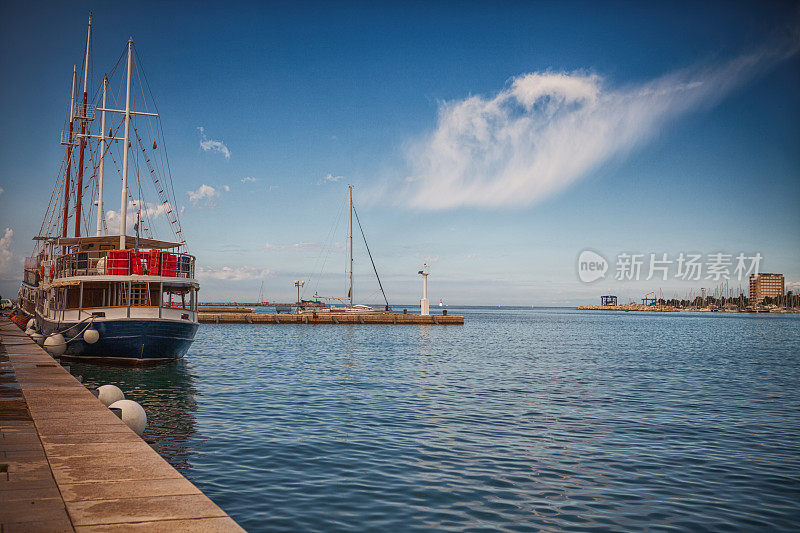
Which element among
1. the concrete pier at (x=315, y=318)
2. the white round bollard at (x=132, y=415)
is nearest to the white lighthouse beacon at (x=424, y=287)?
the concrete pier at (x=315, y=318)

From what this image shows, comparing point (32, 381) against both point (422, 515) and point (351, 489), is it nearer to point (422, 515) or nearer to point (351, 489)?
point (351, 489)

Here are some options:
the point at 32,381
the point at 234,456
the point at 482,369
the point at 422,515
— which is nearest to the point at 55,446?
the point at 234,456

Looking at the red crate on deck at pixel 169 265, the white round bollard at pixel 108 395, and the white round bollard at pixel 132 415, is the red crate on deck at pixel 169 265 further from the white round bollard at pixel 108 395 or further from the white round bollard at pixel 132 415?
the white round bollard at pixel 132 415

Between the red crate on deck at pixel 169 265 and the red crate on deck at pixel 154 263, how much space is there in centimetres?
19

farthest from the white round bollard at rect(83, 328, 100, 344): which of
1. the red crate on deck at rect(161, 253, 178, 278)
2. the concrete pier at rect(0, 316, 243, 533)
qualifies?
the concrete pier at rect(0, 316, 243, 533)

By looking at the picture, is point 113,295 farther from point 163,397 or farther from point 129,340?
point 163,397

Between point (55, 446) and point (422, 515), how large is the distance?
5571 mm

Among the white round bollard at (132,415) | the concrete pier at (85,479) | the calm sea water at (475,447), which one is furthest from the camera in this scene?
the white round bollard at (132,415)

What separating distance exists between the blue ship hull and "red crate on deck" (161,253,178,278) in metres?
2.28

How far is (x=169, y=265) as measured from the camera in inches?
1061

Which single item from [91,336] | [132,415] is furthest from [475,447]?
[91,336]

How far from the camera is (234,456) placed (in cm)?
1198

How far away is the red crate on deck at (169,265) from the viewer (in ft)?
87.8

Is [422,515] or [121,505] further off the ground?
[121,505]
